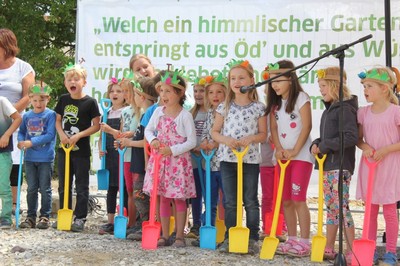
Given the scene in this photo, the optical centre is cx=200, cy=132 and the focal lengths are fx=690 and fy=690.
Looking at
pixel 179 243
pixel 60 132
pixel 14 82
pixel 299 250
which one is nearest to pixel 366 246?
pixel 299 250

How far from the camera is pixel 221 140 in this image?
508cm

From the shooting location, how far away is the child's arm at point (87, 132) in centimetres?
587

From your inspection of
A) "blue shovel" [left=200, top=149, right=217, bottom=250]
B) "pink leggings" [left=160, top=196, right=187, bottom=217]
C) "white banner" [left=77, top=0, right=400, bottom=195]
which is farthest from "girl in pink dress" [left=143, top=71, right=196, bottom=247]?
"white banner" [left=77, top=0, right=400, bottom=195]

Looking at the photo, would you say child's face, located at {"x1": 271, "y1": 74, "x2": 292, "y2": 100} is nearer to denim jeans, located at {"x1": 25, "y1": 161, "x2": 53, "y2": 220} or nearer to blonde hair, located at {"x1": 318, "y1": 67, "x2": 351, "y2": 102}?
→ blonde hair, located at {"x1": 318, "y1": 67, "x2": 351, "y2": 102}

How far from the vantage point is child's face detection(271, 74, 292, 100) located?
505cm

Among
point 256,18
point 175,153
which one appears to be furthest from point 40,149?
point 256,18

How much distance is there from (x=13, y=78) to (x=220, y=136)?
246cm

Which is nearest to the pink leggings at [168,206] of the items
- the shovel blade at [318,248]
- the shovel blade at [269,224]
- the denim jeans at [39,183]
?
the shovel blade at [269,224]

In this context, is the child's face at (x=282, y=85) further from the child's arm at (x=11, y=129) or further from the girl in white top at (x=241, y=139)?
the child's arm at (x=11, y=129)

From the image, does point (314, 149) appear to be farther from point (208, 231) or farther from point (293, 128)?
point (208, 231)

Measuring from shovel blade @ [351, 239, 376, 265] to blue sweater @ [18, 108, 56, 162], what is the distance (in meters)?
2.80

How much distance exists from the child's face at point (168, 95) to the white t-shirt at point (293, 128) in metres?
0.83

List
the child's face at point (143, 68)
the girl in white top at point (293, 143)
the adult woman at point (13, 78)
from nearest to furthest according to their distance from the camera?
the girl in white top at point (293, 143)
the child's face at point (143, 68)
the adult woman at point (13, 78)

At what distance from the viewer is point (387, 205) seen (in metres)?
4.80
